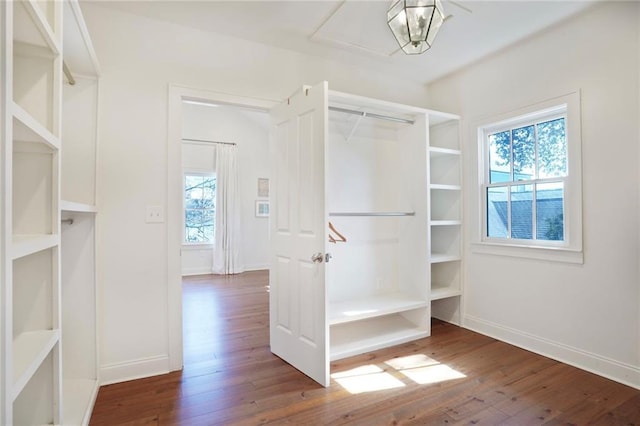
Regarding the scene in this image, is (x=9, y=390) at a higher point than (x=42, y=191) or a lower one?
lower

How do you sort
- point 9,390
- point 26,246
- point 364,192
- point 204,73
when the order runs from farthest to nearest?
point 364,192
point 204,73
point 26,246
point 9,390

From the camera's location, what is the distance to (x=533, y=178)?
2885 millimetres

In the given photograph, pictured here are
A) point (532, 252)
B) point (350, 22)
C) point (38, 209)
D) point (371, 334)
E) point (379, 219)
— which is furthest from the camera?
point (379, 219)

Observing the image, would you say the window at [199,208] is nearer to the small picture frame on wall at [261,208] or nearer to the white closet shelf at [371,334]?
the small picture frame on wall at [261,208]

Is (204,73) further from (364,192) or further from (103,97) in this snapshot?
(364,192)

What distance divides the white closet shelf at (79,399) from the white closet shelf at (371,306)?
1.65 m

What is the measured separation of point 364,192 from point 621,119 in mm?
2054

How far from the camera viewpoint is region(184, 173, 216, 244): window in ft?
22.8

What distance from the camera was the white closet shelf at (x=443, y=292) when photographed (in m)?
3.26

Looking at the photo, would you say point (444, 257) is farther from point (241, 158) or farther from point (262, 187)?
point (241, 158)

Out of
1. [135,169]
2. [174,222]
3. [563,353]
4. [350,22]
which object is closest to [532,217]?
[563,353]

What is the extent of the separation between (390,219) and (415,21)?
218cm

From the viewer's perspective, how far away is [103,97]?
231cm

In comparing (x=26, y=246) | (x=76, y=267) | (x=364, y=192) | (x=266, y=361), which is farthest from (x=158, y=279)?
(x=364, y=192)
